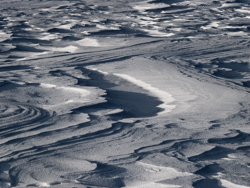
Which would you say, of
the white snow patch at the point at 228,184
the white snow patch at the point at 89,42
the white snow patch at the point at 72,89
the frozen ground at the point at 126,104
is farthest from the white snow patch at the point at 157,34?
the white snow patch at the point at 228,184

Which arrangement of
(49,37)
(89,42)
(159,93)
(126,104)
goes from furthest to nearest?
(49,37)
(89,42)
(159,93)
(126,104)

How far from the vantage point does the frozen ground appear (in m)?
1.46

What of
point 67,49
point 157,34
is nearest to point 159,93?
point 67,49

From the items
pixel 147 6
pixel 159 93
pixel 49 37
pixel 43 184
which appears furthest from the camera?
pixel 147 6

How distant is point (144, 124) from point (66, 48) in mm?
1698

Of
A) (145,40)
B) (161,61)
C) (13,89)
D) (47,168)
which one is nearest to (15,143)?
(47,168)

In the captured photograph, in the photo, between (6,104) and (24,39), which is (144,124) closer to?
(6,104)

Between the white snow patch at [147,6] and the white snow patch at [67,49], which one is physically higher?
the white snow patch at [147,6]

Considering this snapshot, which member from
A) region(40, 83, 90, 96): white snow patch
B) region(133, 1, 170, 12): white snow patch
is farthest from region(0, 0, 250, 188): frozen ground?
region(133, 1, 170, 12): white snow patch

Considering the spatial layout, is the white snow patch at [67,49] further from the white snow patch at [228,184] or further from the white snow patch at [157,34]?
the white snow patch at [228,184]

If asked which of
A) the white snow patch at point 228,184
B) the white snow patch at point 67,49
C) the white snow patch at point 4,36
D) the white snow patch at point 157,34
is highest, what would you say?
the white snow patch at point 4,36

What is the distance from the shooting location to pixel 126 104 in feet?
7.02

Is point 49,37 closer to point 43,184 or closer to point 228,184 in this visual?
point 43,184

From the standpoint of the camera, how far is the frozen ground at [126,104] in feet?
4.79
